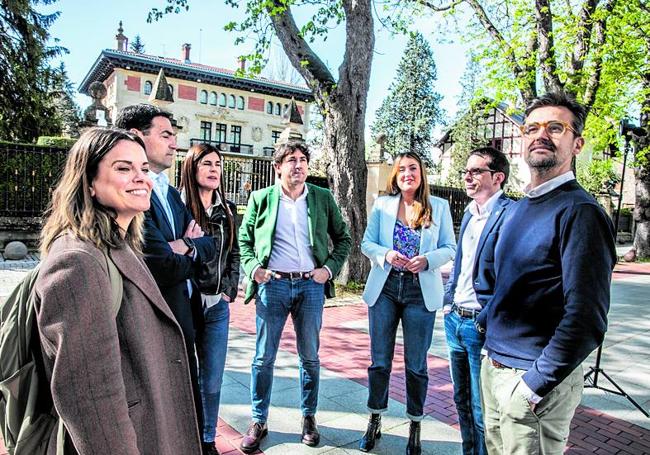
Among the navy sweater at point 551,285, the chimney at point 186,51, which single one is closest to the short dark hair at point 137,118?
the navy sweater at point 551,285

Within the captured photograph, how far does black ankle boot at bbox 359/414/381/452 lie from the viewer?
3395 mm

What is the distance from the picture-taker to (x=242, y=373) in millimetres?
4852

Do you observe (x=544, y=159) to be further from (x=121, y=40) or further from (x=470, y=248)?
(x=121, y=40)

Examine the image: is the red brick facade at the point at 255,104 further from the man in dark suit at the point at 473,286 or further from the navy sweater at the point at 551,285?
the navy sweater at the point at 551,285

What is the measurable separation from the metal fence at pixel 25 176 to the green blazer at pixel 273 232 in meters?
9.27

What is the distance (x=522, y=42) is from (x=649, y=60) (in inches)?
236

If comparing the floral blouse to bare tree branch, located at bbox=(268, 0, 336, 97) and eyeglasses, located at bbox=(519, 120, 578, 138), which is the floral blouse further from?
bare tree branch, located at bbox=(268, 0, 336, 97)

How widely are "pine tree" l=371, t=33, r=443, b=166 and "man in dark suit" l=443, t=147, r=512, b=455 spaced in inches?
1870

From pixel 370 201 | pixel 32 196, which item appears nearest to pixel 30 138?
pixel 32 196

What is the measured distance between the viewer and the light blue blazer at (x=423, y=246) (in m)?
3.47

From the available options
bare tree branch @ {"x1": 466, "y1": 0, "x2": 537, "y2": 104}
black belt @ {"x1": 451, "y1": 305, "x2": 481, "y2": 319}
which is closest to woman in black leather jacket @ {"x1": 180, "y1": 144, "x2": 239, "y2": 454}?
black belt @ {"x1": 451, "y1": 305, "x2": 481, "y2": 319}

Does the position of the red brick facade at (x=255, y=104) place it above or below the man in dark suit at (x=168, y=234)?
above

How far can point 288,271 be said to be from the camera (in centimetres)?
353

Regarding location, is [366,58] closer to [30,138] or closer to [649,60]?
[649,60]
